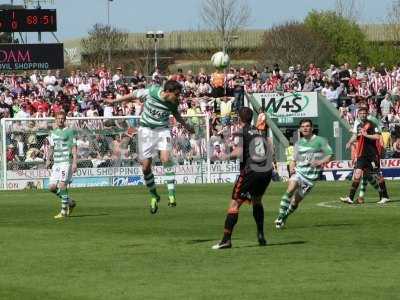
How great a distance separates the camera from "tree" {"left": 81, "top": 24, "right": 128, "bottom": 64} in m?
91.5

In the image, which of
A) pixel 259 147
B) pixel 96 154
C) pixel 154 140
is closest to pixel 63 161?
pixel 154 140

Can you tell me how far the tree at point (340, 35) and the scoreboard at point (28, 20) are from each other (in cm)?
5202

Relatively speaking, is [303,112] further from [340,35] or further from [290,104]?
[340,35]

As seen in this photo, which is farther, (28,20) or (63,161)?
(28,20)

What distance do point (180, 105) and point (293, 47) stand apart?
48885mm

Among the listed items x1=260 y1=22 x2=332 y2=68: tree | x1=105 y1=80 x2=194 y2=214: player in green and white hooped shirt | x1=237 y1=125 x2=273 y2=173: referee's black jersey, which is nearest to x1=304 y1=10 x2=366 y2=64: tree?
x1=260 y1=22 x2=332 y2=68: tree

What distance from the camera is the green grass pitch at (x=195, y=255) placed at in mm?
12227

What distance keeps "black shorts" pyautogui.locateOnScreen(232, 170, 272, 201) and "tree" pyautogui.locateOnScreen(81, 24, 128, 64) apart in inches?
2893

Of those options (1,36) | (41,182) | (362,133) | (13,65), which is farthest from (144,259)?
(1,36)

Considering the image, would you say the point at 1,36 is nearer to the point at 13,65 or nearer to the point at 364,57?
the point at 13,65

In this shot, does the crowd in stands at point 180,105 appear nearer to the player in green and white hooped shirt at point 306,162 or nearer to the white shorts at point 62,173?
the white shorts at point 62,173

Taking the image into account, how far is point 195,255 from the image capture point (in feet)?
50.0

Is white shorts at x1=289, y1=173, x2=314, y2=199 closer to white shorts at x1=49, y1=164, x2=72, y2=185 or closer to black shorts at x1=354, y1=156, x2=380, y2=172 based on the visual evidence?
white shorts at x1=49, y1=164, x2=72, y2=185

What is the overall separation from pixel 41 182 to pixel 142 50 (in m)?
60.2
